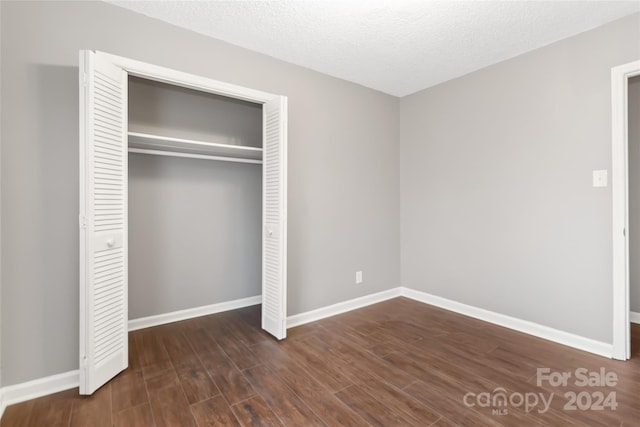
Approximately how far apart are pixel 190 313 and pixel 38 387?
1.25 m

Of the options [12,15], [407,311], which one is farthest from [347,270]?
[12,15]

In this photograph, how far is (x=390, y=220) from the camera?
371 centimetres

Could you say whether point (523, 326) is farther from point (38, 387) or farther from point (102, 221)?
point (38, 387)

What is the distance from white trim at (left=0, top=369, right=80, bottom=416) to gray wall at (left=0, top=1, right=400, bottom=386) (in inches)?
1.3

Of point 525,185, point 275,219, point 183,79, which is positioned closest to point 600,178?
point 525,185

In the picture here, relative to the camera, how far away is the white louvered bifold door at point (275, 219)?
8.10 feet

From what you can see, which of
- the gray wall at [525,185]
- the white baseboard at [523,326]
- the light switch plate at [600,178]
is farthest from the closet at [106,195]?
the light switch plate at [600,178]

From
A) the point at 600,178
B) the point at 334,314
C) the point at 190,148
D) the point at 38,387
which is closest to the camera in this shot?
the point at 38,387

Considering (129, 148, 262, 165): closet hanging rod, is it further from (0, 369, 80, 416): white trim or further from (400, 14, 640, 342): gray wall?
(400, 14, 640, 342): gray wall

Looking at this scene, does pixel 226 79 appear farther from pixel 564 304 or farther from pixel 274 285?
pixel 564 304

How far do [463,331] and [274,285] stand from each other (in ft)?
5.78

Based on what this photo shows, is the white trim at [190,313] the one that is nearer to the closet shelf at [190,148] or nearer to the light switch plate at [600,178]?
the closet shelf at [190,148]

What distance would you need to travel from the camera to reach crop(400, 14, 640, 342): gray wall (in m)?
2.28

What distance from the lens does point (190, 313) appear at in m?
2.97
